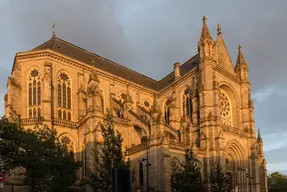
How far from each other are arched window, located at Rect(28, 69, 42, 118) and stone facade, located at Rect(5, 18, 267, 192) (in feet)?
0.38

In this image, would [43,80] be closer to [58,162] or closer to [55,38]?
[55,38]

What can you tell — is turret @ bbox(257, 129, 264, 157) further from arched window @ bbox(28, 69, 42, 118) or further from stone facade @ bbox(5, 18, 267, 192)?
arched window @ bbox(28, 69, 42, 118)

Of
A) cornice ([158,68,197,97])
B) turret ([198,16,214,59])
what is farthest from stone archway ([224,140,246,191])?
turret ([198,16,214,59])

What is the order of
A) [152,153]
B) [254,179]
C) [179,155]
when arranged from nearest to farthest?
[152,153] < [179,155] < [254,179]

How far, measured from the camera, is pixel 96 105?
1468 inches

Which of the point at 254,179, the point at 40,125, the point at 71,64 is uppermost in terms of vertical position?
the point at 71,64

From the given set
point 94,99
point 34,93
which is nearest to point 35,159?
point 94,99

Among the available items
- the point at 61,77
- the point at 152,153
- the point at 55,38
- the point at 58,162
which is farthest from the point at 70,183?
the point at 55,38

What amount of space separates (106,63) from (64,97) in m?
13.7

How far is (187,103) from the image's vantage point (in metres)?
50.8

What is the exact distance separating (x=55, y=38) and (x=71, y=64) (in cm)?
634

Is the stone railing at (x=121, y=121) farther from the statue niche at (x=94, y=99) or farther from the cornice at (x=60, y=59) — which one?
the cornice at (x=60, y=59)

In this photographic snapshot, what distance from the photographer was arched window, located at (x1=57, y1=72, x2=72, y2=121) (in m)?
41.9

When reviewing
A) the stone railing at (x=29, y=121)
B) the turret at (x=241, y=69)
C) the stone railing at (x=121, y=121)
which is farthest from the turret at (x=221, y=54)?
the stone railing at (x=29, y=121)
